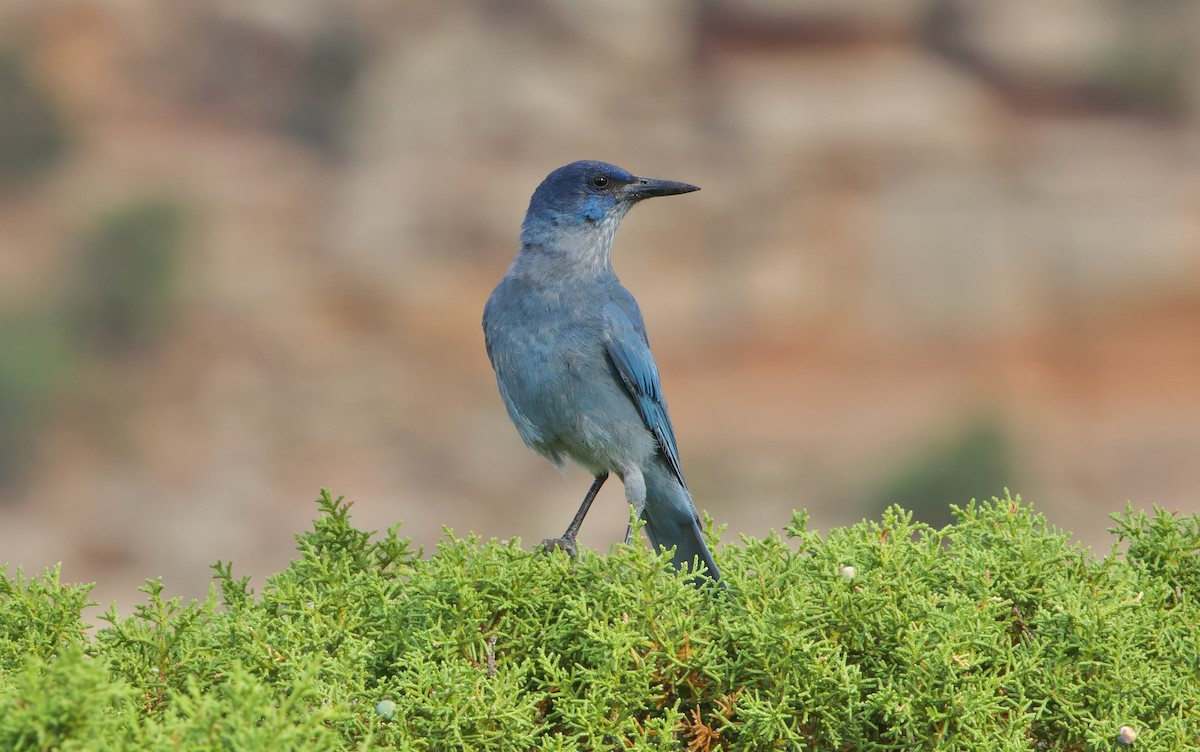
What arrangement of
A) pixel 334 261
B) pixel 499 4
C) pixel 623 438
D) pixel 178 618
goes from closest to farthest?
pixel 178 618 < pixel 623 438 < pixel 334 261 < pixel 499 4

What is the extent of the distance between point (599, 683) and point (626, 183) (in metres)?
2.83

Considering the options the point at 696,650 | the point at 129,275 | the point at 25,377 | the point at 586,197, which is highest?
the point at 129,275

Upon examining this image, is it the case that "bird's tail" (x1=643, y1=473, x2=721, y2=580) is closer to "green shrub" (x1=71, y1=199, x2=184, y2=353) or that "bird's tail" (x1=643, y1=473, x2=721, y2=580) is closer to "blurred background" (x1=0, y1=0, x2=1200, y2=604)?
"blurred background" (x1=0, y1=0, x2=1200, y2=604)

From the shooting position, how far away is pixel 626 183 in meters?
5.82

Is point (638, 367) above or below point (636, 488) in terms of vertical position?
above

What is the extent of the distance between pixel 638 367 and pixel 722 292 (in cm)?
1954

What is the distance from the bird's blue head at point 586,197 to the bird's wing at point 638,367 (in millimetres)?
381

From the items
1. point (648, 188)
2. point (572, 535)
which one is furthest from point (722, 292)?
point (572, 535)

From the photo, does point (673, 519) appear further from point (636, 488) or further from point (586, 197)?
point (586, 197)

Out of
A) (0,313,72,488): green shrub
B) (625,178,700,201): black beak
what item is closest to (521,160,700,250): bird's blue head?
(625,178,700,201): black beak

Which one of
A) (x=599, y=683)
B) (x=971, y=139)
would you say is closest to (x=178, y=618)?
(x=599, y=683)

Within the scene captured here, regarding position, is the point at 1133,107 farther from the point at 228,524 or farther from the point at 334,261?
the point at 228,524

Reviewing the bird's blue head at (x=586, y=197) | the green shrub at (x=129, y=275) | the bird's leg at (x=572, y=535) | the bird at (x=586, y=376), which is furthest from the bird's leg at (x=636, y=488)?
the green shrub at (x=129, y=275)

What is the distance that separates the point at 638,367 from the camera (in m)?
5.40
